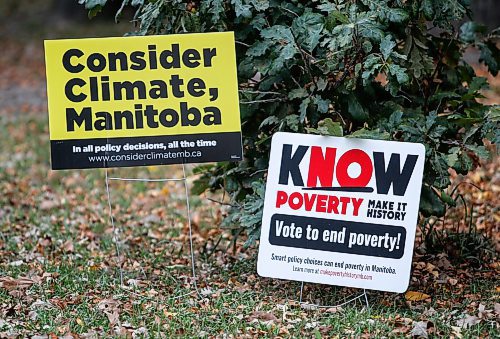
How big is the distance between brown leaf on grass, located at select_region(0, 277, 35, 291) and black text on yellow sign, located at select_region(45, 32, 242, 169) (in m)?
0.82

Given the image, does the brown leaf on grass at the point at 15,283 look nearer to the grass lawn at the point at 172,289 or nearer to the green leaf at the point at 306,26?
the grass lawn at the point at 172,289

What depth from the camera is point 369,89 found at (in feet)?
16.4

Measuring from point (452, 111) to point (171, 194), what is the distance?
11.3 ft

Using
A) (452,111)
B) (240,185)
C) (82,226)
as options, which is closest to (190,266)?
(240,185)

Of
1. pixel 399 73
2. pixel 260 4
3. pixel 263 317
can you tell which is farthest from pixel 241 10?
pixel 263 317

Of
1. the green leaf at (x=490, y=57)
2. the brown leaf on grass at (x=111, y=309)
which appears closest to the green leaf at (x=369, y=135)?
the green leaf at (x=490, y=57)

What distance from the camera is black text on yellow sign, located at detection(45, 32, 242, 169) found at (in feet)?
16.2

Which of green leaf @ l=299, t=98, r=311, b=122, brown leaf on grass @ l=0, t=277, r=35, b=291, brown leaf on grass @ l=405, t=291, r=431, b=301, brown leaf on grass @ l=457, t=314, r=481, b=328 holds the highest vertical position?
green leaf @ l=299, t=98, r=311, b=122

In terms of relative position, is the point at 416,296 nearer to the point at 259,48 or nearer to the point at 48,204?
the point at 259,48

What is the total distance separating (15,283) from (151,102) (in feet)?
4.76

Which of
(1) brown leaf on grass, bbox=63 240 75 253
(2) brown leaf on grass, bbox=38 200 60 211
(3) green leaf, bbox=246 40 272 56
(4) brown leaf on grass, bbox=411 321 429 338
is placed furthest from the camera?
(2) brown leaf on grass, bbox=38 200 60 211

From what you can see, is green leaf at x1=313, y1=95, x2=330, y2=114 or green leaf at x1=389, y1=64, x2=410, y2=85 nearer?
green leaf at x1=389, y1=64, x2=410, y2=85

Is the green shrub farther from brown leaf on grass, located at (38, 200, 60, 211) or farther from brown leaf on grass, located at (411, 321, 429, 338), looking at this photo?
brown leaf on grass, located at (38, 200, 60, 211)

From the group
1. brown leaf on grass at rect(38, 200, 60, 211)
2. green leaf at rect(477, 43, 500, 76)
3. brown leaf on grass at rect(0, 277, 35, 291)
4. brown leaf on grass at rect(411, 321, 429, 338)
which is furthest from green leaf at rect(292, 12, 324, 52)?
brown leaf on grass at rect(38, 200, 60, 211)
